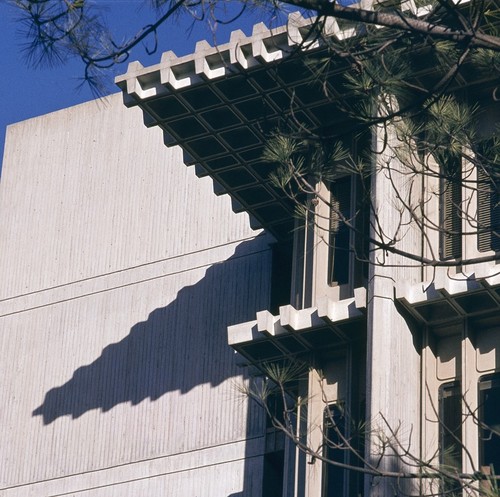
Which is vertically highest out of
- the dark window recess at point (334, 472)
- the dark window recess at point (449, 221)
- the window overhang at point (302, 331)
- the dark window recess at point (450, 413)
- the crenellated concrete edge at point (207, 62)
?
the crenellated concrete edge at point (207, 62)

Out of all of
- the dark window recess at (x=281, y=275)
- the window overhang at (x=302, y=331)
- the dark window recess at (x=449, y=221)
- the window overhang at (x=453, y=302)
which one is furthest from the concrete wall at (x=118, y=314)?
the dark window recess at (x=449, y=221)

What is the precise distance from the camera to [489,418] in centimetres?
1756

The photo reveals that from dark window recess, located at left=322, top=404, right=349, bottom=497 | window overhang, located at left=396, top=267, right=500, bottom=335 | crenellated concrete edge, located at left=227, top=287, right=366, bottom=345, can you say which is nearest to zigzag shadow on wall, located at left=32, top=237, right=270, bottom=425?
crenellated concrete edge, located at left=227, top=287, right=366, bottom=345

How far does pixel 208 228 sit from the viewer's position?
25250 millimetres

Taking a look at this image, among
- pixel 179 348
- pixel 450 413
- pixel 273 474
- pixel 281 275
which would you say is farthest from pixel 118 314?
pixel 450 413

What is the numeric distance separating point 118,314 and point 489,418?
30.8 ft

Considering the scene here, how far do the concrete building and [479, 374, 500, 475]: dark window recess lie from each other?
0.08 feet

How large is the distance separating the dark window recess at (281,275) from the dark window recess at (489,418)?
585 centimetres

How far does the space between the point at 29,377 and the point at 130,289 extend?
7.77 ft

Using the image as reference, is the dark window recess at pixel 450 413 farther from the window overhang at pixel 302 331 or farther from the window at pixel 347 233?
the window at pixel 347 233

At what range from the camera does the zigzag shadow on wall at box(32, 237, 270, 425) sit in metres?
23.9

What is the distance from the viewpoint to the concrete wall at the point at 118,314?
2358 centimetres

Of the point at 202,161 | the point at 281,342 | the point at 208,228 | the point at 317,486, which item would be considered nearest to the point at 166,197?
the point at 208,228

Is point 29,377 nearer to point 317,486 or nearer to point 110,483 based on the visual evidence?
point 110,483
